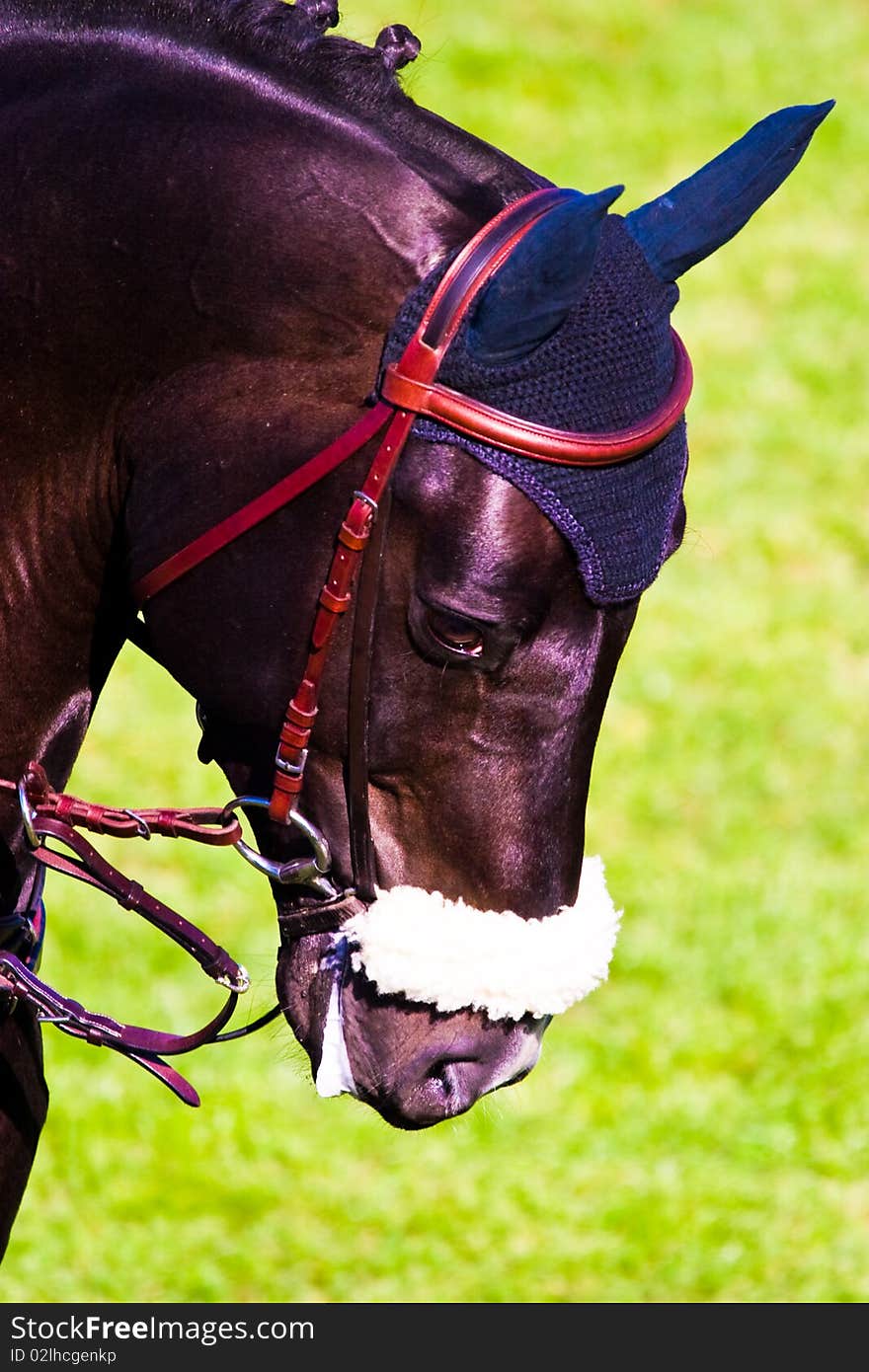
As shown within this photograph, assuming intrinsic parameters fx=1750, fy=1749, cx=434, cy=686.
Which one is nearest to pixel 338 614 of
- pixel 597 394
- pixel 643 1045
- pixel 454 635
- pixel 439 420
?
pixel 454 635

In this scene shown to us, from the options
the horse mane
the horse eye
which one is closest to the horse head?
the horse eye

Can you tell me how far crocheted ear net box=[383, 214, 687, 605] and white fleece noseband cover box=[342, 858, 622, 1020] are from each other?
44cm

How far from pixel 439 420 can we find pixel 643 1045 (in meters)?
3.45

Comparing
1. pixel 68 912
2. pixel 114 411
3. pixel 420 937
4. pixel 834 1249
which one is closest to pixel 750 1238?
pixel 834 1249

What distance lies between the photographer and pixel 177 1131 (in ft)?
15.3

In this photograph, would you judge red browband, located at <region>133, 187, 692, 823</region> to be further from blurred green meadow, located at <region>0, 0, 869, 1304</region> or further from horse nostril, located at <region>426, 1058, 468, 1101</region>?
blurred green meadow, located at <region>0, 0, 869, 1304</region>

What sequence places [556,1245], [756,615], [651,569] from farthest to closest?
1. [756,615]
2. [556,1245]
3. [651,569]

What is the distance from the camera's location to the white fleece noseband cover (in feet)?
7.13

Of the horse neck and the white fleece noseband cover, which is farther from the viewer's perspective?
the white fleece noseband cover

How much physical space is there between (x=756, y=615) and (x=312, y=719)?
17.1 ft

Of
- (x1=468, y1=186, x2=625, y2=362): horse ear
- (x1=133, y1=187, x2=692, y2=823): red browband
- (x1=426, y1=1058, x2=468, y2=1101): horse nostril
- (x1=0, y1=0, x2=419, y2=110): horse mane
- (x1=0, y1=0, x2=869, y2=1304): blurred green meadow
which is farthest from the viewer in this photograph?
(x1=0, y1=0, x2=869, y2=1304): blurred green meadow

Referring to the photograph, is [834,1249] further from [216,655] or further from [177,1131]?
[216,655]

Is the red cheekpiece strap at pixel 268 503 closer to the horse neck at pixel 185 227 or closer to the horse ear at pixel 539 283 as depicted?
the horse neck at pixel 185 227

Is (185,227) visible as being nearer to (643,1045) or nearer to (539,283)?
(539,283)
